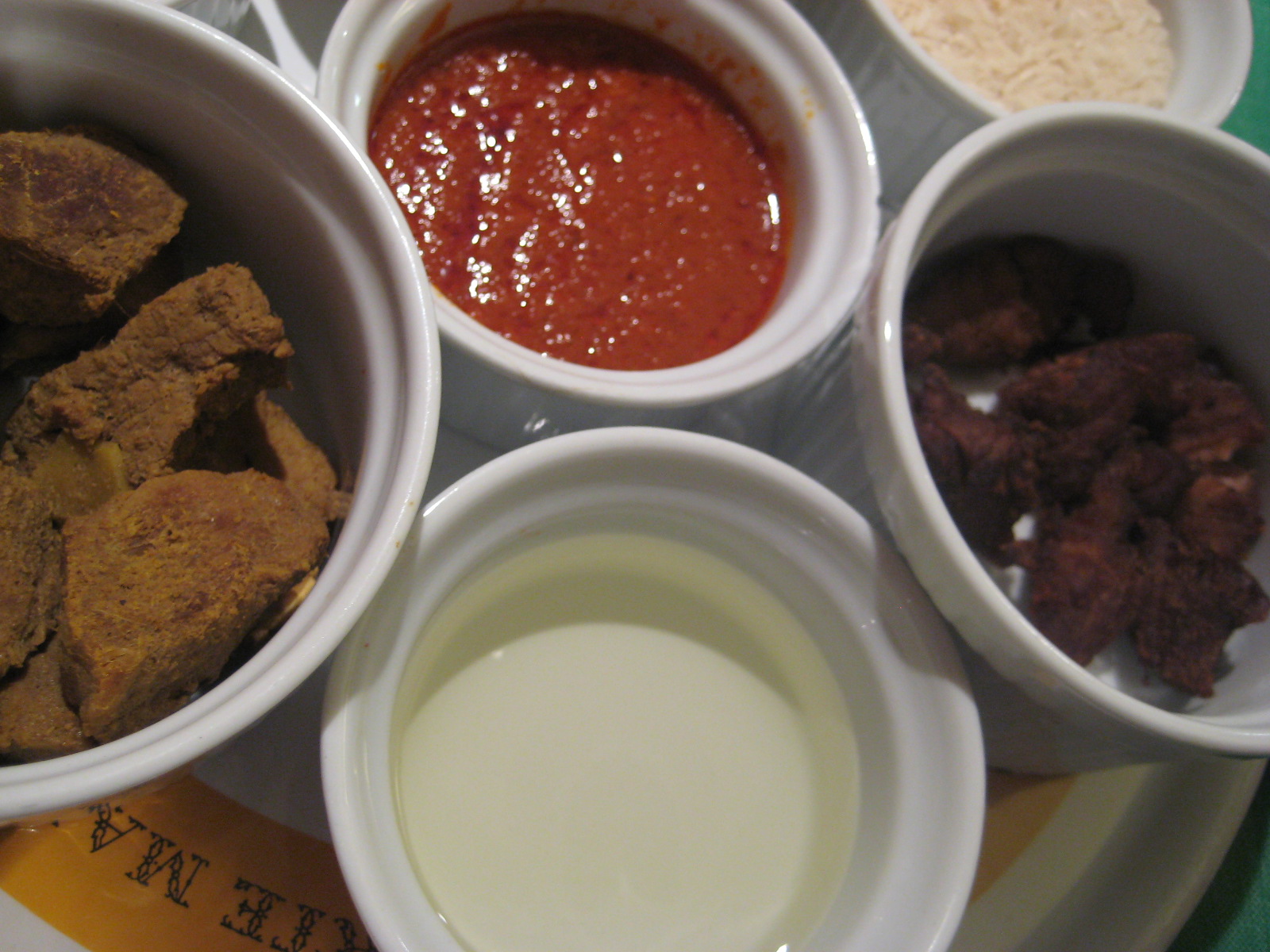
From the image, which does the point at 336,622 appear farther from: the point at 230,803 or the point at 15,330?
the point at 15,330

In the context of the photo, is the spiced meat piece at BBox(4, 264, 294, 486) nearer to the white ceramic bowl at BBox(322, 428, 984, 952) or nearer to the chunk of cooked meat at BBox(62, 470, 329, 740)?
the chunk of cooked meat at BBox(62, 470, 329, 740)

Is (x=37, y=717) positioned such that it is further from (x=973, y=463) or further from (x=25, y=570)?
(x=973, y=463)

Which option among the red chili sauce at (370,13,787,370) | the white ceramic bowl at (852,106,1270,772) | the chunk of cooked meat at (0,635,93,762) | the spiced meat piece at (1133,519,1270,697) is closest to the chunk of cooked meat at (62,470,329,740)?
the chunk of cooked meat at (0,635,93,762)

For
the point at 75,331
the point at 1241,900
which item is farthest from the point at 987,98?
the point at 75,331

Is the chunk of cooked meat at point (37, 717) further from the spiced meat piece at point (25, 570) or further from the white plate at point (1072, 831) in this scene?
the white plate at point (1072, 831)

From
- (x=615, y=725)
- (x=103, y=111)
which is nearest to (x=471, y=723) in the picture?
(x=615, y=725)
